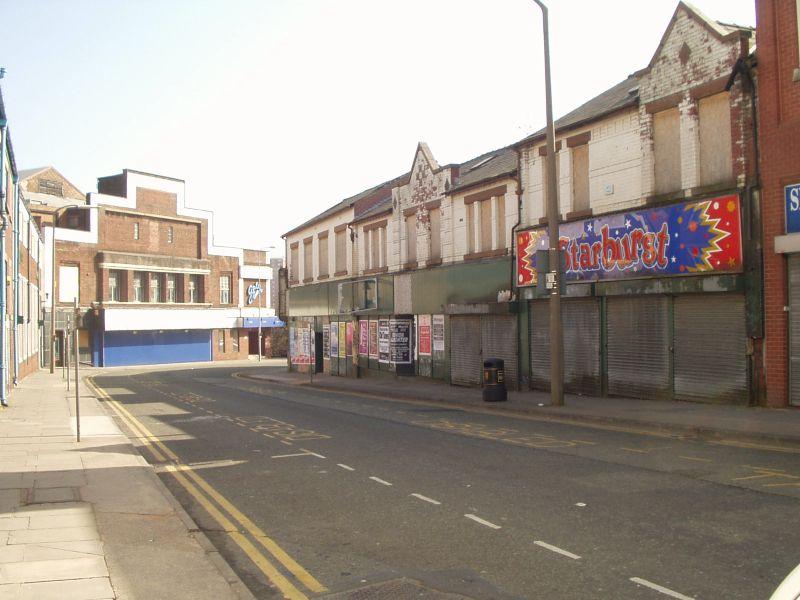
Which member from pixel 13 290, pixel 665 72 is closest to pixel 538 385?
pixel 665 72

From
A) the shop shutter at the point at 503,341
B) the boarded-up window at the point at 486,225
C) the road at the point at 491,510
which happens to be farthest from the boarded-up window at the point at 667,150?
the boarded-up window at the point at 486,225

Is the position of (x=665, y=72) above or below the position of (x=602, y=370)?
above

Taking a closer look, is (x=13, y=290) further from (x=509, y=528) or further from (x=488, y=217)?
(x=509, y=528)

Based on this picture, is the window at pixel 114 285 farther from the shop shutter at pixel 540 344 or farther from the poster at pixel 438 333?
the shop shutter at pixel 540 344

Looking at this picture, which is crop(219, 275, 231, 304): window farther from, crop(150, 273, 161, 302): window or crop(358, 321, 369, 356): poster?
crop(358, 321, 369, 356): poster

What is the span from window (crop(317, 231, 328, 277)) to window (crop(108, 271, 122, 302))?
87.3ft

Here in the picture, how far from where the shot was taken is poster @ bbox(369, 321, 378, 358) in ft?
109

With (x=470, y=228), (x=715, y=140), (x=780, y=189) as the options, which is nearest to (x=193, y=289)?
(x=470, y=228)

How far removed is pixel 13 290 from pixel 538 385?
23.2 metres

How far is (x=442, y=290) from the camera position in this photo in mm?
27688

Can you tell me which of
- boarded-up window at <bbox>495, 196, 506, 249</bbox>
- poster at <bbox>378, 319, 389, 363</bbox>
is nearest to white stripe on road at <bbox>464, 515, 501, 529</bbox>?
boarded-up window at <bbox>495, 196, 506, 249</bbox>

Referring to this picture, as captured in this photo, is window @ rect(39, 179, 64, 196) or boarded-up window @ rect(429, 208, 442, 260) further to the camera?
window @ rect(39, 179, 64, 196)

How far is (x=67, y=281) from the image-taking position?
57.2 meters

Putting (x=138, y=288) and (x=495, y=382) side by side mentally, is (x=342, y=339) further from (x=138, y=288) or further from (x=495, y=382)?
(x=138, y=288)
